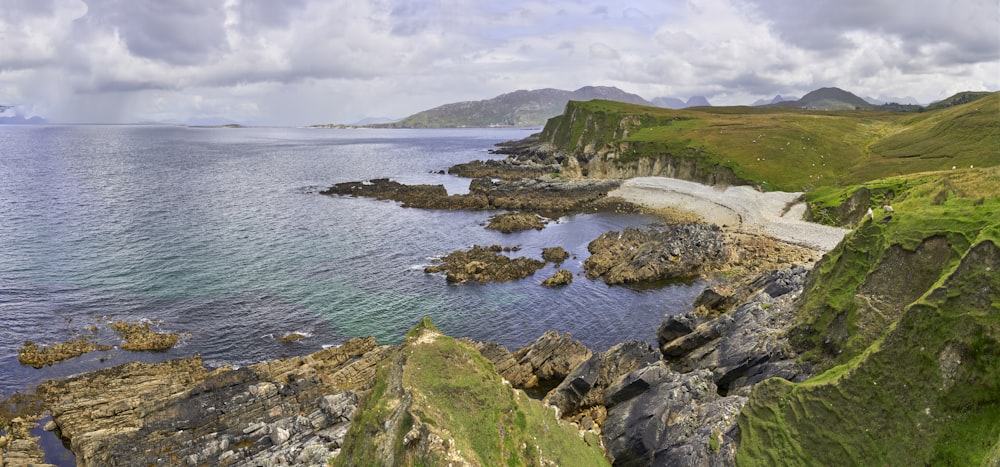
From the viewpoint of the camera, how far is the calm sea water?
41406mm

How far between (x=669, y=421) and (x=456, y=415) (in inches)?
441

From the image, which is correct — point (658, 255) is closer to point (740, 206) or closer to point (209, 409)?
point (740, 206)

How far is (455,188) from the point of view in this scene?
118m

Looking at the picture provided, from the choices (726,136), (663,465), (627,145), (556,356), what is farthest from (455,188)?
(663,465)

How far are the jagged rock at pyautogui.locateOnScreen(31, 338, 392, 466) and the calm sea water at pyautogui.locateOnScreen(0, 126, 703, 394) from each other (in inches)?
183

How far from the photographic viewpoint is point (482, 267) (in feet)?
186

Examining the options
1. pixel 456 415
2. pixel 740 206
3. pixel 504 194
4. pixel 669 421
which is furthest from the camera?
pixel 504 194

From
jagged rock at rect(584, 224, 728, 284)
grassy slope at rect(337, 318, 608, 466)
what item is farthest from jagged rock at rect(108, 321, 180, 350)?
jagged rock at rect(584, 224, 728, 284)

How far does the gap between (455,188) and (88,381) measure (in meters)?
88.8

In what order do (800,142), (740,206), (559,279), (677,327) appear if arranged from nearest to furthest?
(677,327)
(559,279)
(740,206)
(800,142)

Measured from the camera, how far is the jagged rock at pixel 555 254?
6166 centimetres

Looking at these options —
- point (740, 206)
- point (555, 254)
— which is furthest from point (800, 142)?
point (555, 254)

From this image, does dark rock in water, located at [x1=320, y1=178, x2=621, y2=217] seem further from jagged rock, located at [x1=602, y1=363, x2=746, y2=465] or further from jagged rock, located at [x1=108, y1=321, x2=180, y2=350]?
jagged rock, located at [x1=602, y1=363, x2=746, y2=465]

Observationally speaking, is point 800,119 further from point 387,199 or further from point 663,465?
point 663,465
